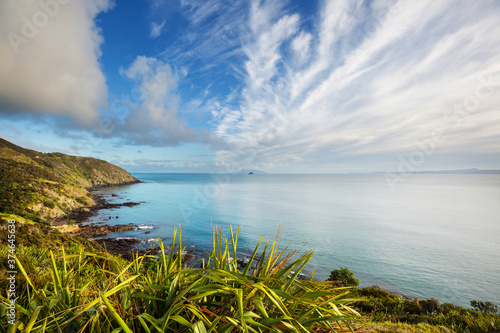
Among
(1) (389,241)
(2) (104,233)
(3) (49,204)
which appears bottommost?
(2) (104,233)

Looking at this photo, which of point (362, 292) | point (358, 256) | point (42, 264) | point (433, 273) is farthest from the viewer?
point (358, 256)

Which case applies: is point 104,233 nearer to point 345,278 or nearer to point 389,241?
point 345,278

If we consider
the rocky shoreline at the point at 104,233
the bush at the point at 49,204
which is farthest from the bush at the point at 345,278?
the bush at the point at 49,204

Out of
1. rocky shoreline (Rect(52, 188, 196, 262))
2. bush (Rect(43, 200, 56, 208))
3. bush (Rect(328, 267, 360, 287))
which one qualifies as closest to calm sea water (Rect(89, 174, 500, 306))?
bush (Rect(328, 267, 360, 287))

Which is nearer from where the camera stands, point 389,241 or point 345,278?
point 345,278

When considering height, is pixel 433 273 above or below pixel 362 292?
below

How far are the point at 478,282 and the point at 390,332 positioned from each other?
110 feet

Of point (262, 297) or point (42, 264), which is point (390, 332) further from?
point (42, 264)

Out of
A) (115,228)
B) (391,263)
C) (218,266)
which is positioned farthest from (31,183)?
(391,263)

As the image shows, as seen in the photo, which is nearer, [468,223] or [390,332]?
[390,332]

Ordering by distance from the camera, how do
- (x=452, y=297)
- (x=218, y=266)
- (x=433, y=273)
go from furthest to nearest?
(x=433, y=273) → (x=452, y=297) → (x=218, y=266)

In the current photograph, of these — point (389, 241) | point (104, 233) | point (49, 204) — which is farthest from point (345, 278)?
point (49, 204)

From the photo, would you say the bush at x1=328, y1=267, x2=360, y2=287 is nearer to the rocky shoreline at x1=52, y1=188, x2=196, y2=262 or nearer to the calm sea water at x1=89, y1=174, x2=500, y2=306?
the calm sea water at x1=89, y1=174, x2=500, y2=306

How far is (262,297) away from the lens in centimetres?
203
